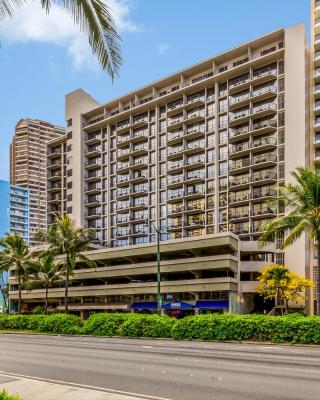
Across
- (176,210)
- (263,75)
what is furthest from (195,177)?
(263,75)

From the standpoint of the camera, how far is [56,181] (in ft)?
366

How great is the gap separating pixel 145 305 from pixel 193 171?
23836mm

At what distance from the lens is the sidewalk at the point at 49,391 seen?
39.3 ft

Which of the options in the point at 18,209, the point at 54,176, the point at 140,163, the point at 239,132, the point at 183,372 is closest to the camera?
the point at 183,372

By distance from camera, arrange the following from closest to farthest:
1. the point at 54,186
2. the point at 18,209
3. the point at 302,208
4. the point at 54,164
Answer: the point at 302,208
the point at 54,164
the point at 54,186
the point at 18,209

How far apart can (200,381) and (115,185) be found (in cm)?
8152

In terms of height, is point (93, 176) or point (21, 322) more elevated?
point (93, 176)

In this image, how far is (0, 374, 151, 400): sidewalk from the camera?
39.3ft

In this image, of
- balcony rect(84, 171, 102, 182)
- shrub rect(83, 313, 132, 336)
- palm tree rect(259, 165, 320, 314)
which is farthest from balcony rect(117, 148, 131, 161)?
palm tree rect(259, 165, 320, 314)

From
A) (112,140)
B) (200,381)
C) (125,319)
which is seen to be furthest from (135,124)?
(200,381)

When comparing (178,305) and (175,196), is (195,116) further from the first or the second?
(178,305)

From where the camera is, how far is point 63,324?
44.5 metres

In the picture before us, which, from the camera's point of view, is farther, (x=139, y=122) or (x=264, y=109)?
(x=139, y=122)

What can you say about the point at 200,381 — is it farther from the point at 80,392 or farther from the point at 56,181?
the point at 56,181
